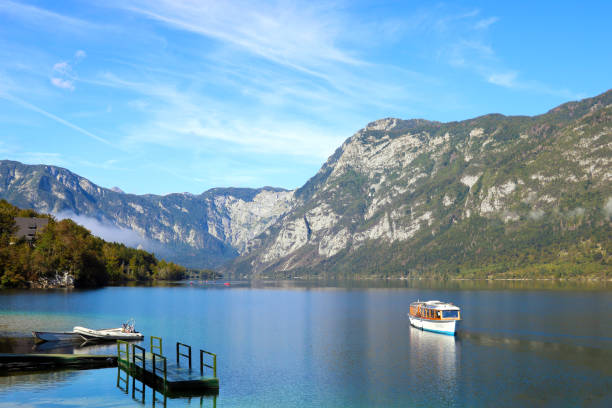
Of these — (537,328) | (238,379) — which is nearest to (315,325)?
(537,328)

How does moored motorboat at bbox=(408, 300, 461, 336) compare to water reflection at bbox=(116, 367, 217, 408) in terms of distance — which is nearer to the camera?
water reflection at bbox=(116, 367, 217, 408)

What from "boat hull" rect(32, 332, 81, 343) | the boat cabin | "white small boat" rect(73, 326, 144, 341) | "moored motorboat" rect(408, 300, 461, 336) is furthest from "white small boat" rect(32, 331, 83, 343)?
the boat cabin

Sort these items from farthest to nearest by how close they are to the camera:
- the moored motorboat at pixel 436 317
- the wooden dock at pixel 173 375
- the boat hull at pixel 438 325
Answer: the moored motorboat at pixel 436 317, the boat hull at pixel 438 325, the wooden dock at pixel 173 375

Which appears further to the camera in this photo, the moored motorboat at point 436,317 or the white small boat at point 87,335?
the moored motorboat at point 436,317

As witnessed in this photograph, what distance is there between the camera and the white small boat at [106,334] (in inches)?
3366

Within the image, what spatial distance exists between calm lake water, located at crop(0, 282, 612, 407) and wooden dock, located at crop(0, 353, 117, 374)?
9.78ft

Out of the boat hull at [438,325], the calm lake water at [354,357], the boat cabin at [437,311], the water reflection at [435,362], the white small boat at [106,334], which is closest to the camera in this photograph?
the calm lake water at [354,357]

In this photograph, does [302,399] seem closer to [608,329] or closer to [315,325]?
[315,325]

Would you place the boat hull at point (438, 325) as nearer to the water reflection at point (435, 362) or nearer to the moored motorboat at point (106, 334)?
the water reflection at point (435, 362)

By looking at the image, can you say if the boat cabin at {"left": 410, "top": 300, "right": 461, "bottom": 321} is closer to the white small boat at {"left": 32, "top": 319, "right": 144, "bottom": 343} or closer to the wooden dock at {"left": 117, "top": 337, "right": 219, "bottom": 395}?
the wooden dock at {"left": 117, "top": 337, "right": 219, "bottom": 395}

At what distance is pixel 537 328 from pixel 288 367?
201 feet

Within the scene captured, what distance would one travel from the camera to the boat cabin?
10394 cm

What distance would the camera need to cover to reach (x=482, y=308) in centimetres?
14950

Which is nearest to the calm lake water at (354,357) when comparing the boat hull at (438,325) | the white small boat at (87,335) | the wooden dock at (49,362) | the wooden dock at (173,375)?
the wooden dock at (173,375)
